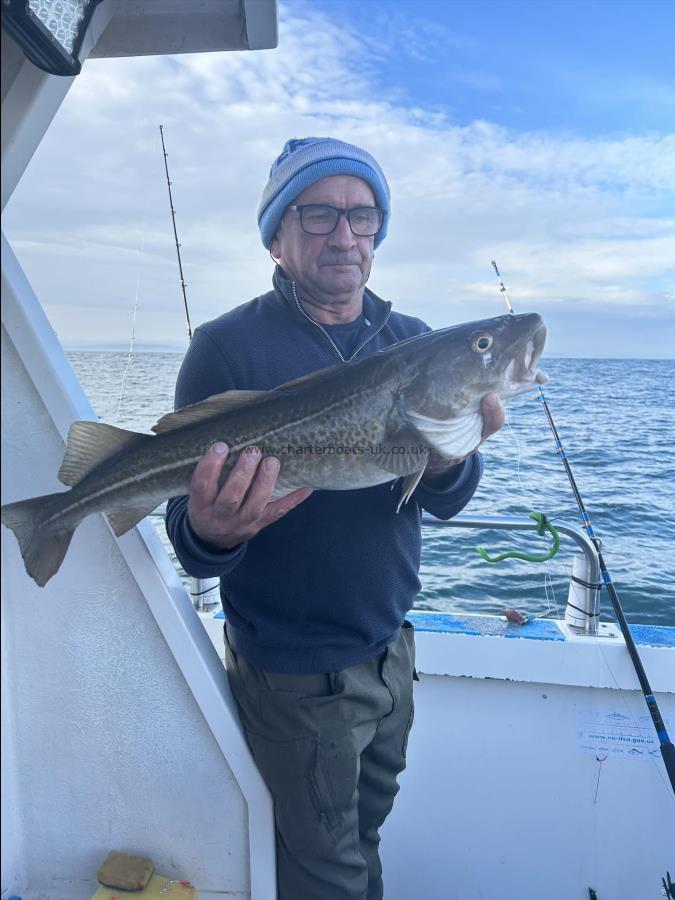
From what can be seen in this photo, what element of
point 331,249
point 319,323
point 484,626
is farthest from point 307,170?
point 484,626

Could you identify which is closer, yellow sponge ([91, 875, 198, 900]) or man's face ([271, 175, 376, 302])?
yellow sponge ([91, 875, 198, 900])

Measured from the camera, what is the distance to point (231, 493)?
6.91 feet

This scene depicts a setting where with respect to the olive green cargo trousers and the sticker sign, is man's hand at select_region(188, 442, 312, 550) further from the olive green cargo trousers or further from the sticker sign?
the sticker sign

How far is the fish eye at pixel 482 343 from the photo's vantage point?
238 cm

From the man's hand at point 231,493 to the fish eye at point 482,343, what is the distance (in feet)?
2.93

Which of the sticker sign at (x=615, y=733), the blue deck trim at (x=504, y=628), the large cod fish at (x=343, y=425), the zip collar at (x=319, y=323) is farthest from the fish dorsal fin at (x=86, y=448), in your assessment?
the sticker sign at (x=615, y=733)

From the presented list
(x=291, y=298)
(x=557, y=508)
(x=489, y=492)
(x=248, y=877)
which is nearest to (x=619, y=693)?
(x=248, y=877)

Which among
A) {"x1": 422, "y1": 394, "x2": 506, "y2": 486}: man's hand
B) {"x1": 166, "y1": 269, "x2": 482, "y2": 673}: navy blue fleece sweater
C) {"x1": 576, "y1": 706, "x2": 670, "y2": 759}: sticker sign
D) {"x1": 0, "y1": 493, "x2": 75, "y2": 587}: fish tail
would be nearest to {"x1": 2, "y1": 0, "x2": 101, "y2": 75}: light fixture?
{"x1": 166, "y1": 269, "x2": 482, "y2": 673}: navy blue fleece sweater

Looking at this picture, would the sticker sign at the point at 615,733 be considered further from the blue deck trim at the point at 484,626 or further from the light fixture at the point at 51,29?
the light fixture at the point at 51,29

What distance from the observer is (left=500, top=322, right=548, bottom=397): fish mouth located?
7.77ft

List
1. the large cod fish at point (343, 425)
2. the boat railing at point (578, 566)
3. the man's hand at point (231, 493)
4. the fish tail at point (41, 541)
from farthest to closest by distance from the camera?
the boat railing at point (578, 566)
the large cod fish at point (343, 425)
the man's hand at point (231, 493)
the fish tail at point (41, 541)

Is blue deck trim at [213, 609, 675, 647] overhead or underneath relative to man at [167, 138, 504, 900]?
underneath

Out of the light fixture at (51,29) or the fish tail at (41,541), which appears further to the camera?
the fish tail at (41,541)

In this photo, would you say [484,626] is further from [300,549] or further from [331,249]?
[331,249]
